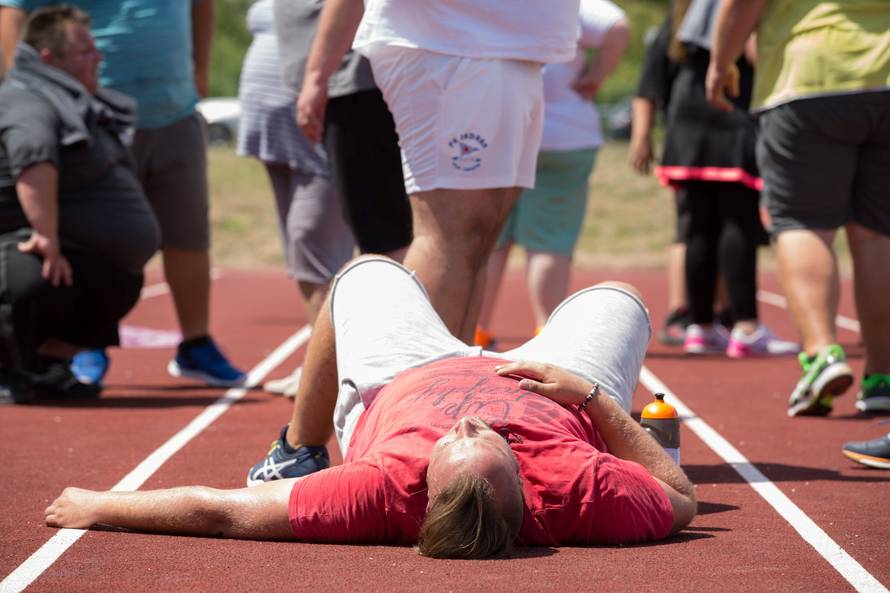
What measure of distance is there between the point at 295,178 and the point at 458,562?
3681 mm

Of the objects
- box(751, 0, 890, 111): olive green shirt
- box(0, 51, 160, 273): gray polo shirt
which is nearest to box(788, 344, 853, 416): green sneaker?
box(751, 0, 890, 111): olive green shirt


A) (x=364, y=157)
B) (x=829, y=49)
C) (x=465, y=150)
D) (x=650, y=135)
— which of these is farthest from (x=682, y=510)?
(x=650, y=135)

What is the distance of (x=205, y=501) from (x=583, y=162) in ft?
15.9

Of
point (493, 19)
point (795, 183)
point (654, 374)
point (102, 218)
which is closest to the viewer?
point (493, 19)

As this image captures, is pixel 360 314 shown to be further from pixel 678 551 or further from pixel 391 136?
pixel 391 136

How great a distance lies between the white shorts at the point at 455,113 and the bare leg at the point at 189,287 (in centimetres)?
310

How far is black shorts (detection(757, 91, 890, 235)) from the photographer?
6312 millimetres

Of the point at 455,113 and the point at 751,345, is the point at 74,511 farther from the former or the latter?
the point at 751,345

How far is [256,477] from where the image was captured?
4.75 m

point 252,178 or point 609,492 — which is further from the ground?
point 609,492

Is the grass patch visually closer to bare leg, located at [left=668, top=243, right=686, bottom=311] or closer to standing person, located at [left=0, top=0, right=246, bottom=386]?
bare leg, located at [left=668, top=243, right=686, bottom=311]

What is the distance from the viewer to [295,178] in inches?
283

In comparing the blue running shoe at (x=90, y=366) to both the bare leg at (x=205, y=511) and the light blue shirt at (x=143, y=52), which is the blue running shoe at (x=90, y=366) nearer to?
the light blue shirt at (x=143, y=52)

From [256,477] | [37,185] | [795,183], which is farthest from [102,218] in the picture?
[795,183]
